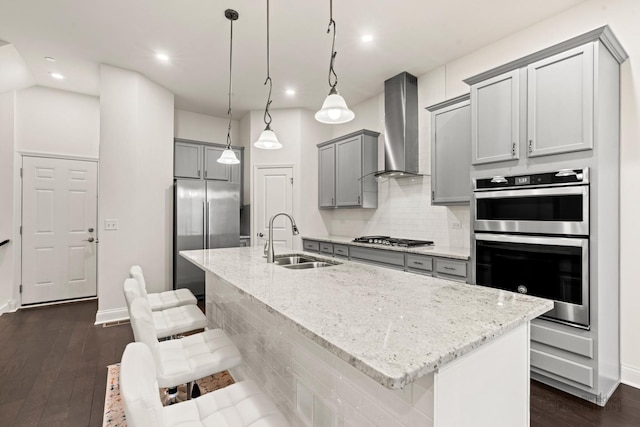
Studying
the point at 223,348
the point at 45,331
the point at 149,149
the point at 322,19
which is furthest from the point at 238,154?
Answer: the point at 223,348

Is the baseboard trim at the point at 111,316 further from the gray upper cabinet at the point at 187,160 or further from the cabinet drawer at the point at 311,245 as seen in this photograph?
the cabinet drawer at the point at 311,245

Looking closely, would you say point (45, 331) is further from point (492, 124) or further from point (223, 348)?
point (492, 124)

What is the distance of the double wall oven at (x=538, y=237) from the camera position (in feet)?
6.99

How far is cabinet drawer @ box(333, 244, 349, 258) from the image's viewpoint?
414cm

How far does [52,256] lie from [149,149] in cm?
216

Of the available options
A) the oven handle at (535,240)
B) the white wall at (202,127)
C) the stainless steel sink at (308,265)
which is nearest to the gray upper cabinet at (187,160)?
the white wall at (202,127)

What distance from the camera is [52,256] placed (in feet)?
14.5

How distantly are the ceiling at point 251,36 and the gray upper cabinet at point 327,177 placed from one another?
3.45 ft

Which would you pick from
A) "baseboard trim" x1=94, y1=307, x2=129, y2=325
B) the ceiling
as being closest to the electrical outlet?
"baseboard trim" x1=94, y1=307, x2=129, y2=325

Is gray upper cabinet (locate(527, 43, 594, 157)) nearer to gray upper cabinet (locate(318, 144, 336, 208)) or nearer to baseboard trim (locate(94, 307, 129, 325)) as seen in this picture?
gray upper cabinet (locate(318, 144, 336, 208))

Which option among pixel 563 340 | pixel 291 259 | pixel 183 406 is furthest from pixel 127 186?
pixel 563 340

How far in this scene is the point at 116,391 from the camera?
2248 mm

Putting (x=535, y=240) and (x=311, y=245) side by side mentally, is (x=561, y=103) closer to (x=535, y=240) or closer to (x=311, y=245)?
(x=535, y=240)

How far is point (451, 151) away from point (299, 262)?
2001 millimetres
